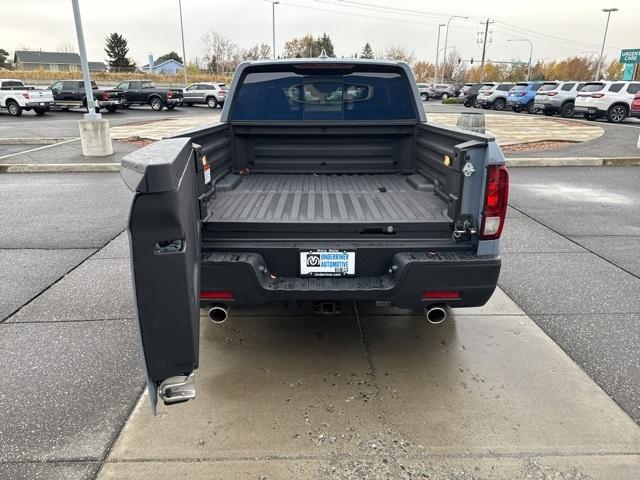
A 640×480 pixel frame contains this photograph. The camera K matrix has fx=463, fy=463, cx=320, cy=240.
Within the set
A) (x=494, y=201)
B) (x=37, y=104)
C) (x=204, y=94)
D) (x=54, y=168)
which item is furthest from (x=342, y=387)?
(x=204, y=94)

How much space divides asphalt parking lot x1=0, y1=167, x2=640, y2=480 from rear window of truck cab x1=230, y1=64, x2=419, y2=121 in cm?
184

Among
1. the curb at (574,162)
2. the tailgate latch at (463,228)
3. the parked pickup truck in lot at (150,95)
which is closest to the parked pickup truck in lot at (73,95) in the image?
the parked pickup truck in lot at (150,95)

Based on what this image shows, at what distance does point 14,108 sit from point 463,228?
3010 cm

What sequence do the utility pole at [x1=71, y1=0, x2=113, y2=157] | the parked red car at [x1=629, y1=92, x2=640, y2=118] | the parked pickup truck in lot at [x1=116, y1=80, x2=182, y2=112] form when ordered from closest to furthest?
the utility pole at [x1=71, y1=0, x2=113, y2=157], the parked red car at [x1=629, y1=92, x2=640, y2=118], the parked pickup truck in lot at [x1=116, y1=80, x2=182, y2=112]

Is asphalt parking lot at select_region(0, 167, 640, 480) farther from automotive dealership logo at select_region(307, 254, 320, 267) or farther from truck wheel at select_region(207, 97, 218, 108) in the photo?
truck wheel at select_region(207, 97, 218, 108)

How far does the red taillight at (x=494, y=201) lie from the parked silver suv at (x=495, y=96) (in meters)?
32.8

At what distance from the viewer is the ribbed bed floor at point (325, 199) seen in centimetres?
306

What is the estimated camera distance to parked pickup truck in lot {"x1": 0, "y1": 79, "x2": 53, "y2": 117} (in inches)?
992

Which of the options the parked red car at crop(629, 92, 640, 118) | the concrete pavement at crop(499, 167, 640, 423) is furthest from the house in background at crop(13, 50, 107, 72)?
the concrete pavement at crop(499, 167, 640, 423)

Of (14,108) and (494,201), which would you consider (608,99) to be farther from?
(14,108)

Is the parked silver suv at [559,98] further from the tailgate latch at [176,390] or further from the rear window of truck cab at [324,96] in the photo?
the tailgate latch at [176,390]

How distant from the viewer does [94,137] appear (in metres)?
11.6

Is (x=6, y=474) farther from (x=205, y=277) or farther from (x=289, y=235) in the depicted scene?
(x=289, y=235)

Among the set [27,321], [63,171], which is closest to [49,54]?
[63,171]
